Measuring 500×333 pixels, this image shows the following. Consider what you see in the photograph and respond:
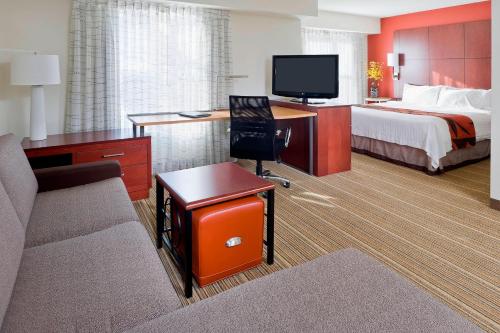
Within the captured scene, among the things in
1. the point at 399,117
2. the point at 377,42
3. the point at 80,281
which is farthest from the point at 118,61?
the point at 377,42

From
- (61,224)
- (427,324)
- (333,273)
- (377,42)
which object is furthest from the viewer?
(377,42)

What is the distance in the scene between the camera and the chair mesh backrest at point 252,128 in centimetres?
356

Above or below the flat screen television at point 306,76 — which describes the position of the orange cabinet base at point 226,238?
below

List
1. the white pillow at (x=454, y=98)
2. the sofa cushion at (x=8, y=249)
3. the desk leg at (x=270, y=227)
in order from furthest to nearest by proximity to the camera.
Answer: the white pillow at (x=454, y=98)
the desk leg at (x=270, y=227)
the sofa cushion at (x=8, y=249)

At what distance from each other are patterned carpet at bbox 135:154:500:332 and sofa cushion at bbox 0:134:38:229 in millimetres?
875

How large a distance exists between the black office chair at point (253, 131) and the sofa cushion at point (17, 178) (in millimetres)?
1951

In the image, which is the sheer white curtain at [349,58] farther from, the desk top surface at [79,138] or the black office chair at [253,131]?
the desk top surface at [79,138]

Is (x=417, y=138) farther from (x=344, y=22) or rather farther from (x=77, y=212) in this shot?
(x=77, y=212)

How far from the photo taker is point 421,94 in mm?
6004

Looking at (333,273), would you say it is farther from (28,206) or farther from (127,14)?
(127,14)

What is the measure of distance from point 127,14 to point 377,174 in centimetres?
339

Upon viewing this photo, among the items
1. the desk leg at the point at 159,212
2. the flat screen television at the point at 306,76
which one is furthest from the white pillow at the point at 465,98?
the desk leg at the point at 159,212

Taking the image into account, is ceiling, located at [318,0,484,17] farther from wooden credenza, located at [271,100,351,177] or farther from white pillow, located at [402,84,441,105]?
wooden credenza, located at [271,100,351,177]

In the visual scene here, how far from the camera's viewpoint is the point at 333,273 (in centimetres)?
126
